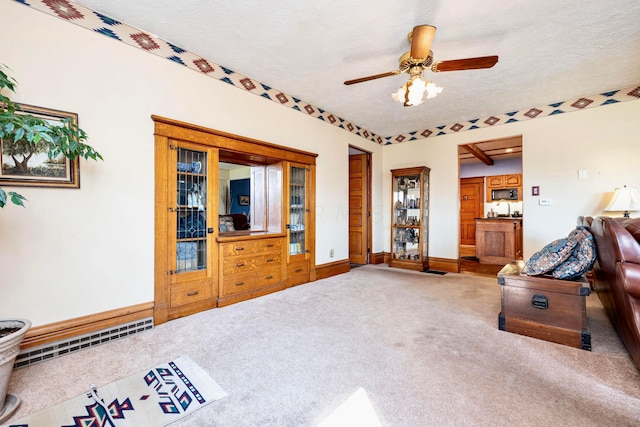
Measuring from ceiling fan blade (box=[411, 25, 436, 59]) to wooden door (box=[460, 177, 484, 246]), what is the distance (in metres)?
7.21

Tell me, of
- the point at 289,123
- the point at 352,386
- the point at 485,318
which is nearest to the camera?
the point at 352,386

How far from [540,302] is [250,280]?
2872 millimetres

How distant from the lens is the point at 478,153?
21.3ft

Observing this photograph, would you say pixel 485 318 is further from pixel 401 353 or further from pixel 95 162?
pixel 95 162

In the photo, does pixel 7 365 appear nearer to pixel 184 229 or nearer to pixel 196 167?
pixel 184 229

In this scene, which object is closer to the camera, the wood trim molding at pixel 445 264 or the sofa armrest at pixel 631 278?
the sofa armrest at pixel 631 278

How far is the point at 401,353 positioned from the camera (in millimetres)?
2041

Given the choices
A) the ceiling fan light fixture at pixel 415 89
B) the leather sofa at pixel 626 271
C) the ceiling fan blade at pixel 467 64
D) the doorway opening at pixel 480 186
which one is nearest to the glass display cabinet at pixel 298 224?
the ceiling fan light fixture at pixel 415 89

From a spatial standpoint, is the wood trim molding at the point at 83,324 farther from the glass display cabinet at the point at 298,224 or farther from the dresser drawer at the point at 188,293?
the glass display cabinet at the point at 298,224

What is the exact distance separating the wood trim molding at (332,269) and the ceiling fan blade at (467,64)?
3059 mm

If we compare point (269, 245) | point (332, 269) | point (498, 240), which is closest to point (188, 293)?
point (269, 245)

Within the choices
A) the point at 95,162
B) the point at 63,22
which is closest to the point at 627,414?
the point at 95,162

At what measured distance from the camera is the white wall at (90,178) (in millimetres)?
1979

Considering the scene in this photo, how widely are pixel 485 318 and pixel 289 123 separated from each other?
10.9 feet
